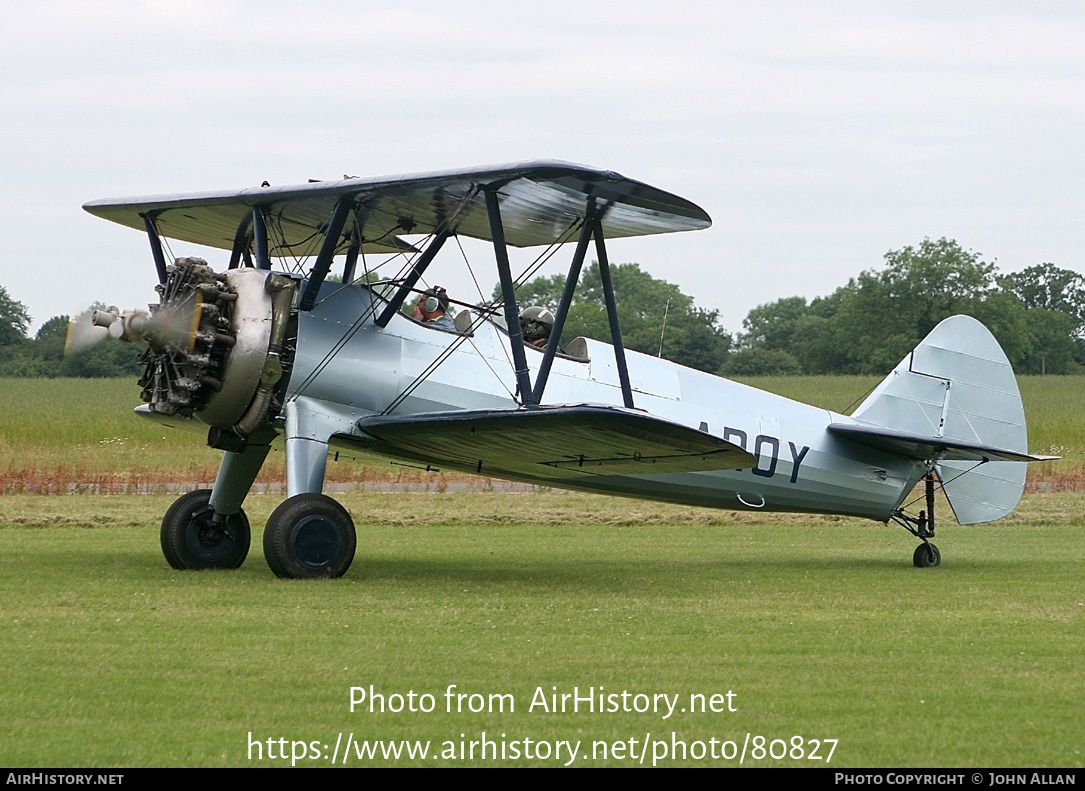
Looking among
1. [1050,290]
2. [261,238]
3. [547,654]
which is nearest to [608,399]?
[261,238]

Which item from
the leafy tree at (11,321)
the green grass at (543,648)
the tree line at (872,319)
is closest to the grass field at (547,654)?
the green grass at (543,648)

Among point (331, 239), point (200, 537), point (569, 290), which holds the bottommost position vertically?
point (200, 537)

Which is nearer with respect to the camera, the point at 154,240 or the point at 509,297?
the point at 509,297

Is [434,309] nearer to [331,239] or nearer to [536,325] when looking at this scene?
[536,325]

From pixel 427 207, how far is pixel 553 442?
238 cm

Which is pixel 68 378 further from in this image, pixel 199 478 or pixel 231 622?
pixel 231 622

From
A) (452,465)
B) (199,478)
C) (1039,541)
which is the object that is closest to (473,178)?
(452,465)

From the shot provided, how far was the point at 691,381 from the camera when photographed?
521 inches

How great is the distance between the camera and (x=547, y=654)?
7.14m

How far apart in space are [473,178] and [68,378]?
135 feet

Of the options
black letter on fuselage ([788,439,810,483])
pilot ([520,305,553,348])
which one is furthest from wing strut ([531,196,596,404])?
black letter on fuselage ([788,439,810,483])

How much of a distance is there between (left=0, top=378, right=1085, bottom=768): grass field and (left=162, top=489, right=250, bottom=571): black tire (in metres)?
0.30

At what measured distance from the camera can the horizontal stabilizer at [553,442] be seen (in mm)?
9859

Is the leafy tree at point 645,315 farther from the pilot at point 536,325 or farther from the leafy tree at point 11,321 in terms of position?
the pilot at point 536,325
